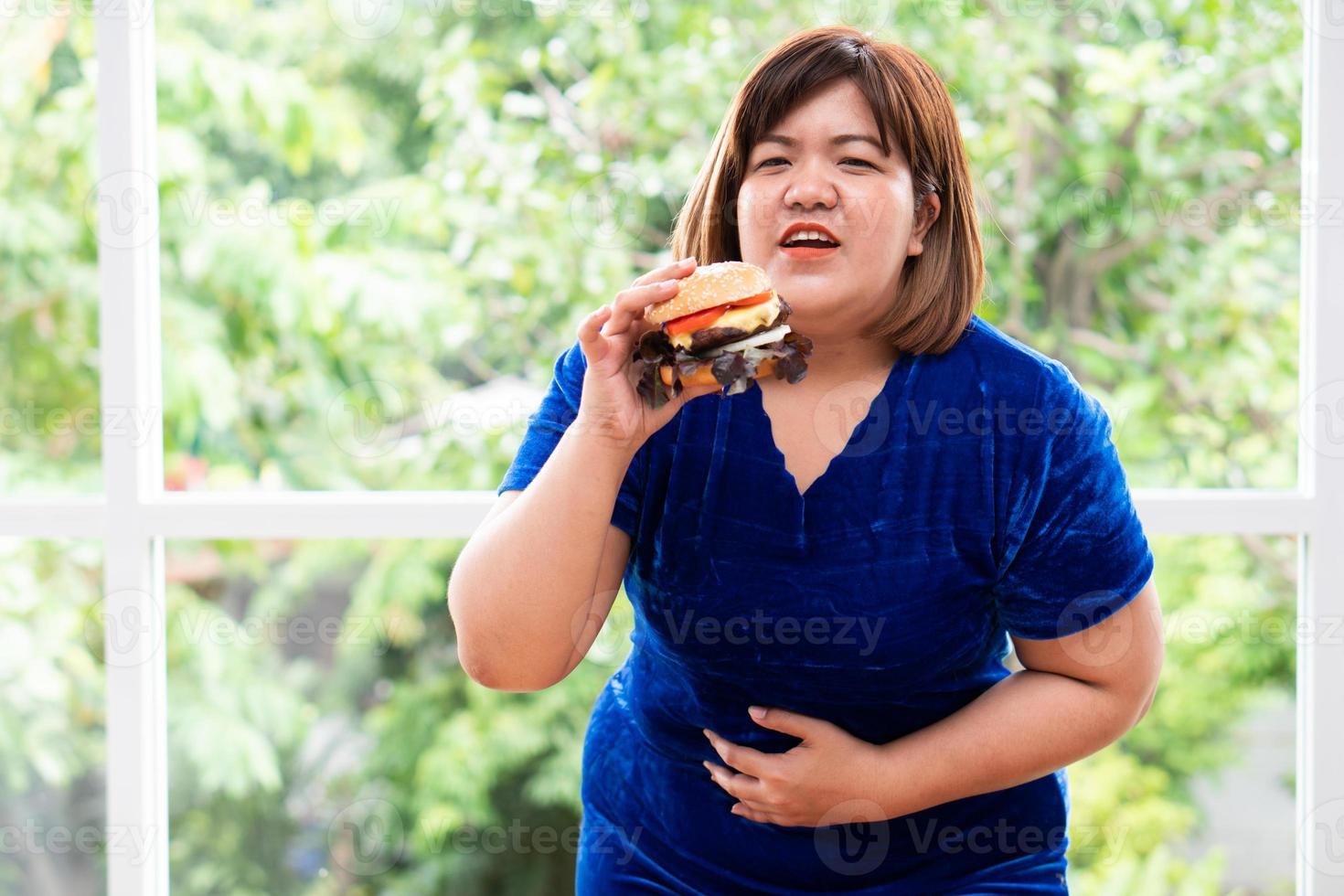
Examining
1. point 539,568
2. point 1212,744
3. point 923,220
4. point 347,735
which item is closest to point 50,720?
point 347,735

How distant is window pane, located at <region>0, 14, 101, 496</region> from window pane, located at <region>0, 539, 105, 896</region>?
203 mm

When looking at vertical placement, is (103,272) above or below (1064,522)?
above

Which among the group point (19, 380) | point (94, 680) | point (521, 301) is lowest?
point (94, 680)

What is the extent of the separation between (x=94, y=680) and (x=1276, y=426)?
2753 millimetres

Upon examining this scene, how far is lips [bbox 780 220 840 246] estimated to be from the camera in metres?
1.08

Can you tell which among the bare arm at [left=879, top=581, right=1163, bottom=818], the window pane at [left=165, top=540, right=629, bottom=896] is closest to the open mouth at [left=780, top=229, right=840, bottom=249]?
the bare arm at [left=879, top=581, right=1163, bottom=818]

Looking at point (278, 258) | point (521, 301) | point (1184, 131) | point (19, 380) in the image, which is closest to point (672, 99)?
point (521, 301)

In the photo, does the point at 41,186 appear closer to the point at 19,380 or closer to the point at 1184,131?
the point at 19,380

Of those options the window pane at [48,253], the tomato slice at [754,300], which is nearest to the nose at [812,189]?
the tomato slice at [754,300]

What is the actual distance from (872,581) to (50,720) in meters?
2.11

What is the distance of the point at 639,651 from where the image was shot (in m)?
1.28

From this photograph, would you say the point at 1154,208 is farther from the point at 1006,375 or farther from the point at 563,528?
the point at 563,528

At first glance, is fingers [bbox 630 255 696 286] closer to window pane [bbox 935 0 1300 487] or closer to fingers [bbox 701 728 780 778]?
fingers [bbox 701 728 780 778]

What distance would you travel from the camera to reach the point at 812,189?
1.08m
